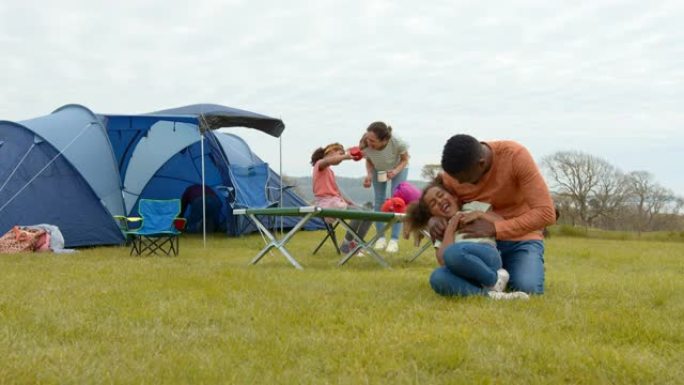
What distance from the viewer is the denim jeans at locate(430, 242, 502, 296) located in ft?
11.5

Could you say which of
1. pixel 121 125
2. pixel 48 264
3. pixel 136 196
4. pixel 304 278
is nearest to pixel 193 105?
pixel 121 125

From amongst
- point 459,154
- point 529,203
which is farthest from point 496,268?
point 459,154

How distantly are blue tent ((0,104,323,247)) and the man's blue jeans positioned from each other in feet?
17.4

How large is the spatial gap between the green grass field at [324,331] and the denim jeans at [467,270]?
0.11 meters

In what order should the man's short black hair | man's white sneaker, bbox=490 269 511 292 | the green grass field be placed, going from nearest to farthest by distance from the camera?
the green grass field → the man's short black hair → man's white sneaker, bbox=490 269 511 292

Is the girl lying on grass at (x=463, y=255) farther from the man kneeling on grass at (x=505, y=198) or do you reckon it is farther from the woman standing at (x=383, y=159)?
the woman standing at (x=383, y=159)

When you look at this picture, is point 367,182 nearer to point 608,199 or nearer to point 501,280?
point 501,280

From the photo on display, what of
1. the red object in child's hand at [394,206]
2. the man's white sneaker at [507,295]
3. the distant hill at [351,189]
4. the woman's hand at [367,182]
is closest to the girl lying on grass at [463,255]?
the man's white sneaker at [507,295]

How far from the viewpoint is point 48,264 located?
583cm

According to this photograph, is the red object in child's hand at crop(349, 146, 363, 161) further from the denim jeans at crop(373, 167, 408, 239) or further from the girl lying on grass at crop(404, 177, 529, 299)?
the girl lying on grass at crop(404, 177, 529, 299)

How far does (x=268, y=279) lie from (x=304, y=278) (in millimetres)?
283

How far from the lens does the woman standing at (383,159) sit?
6449mm

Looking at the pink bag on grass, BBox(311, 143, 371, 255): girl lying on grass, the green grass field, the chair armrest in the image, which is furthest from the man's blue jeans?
the chair armrest

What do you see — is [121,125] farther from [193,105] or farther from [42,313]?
[42,313]
